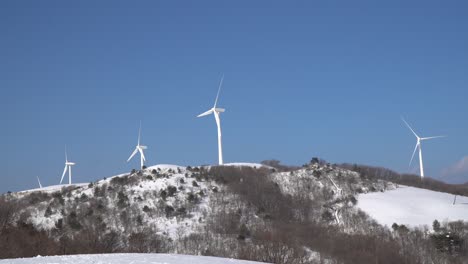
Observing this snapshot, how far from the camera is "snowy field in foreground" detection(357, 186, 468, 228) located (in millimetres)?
54000

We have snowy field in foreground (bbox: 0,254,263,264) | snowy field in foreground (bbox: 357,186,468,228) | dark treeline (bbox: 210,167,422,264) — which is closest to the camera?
snowy field in foreground (bbox: 0,254,263,264)

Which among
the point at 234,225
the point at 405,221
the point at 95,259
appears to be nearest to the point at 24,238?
the point at 95,259

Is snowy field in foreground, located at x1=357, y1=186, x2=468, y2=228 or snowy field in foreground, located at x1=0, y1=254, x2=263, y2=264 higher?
snowy field in foreground, located at x1=0, y1=254, x2=263, y2=264

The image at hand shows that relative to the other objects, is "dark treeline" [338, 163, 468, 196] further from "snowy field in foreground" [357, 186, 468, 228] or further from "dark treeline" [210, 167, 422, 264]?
"dark treeline" [210, 167, 422, 264]

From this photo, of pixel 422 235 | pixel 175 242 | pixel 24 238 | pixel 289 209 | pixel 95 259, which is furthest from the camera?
pixel 289 209

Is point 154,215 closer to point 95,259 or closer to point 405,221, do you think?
point 405,221

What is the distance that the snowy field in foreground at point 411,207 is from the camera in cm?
5400

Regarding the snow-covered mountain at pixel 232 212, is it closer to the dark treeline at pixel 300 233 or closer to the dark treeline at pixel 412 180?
the dark treeline at pixel 300 233

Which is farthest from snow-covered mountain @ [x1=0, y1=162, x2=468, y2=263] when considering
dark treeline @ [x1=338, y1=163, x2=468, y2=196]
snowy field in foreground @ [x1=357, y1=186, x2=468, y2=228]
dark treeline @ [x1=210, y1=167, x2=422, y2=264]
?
dark treeline @ [x1=338, y1=163, x2=468, y2=196]

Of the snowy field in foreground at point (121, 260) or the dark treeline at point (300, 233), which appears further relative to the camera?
the dark treeline at point (300, 233)

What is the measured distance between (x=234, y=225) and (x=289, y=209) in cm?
999

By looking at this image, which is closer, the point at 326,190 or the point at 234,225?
the point at 234,225

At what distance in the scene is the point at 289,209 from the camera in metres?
57.5

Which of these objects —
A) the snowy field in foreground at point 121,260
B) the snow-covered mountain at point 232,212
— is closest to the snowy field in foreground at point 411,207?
the snow-covered mountain at point 232,212
